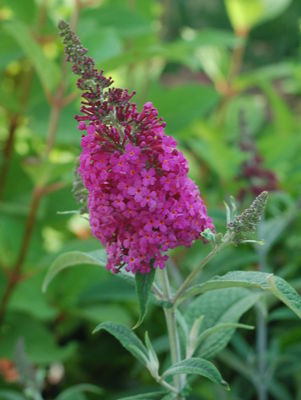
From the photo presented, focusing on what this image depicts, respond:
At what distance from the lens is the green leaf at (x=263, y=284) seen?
0.69m

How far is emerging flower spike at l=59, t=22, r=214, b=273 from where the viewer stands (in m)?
0.73

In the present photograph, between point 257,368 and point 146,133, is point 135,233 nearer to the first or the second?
point 146,133

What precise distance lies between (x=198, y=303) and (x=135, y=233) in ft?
1.02

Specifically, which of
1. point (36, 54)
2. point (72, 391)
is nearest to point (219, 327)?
point (72, 391)

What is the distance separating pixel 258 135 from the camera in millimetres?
2611

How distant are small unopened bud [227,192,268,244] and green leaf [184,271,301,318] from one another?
1.7 inches

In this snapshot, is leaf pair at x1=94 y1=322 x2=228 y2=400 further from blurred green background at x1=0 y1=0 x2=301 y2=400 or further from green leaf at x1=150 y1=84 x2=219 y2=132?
green leaf at x1=150 y1=84 x2=219 y2=132

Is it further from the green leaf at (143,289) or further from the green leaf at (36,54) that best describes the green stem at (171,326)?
the green leaf at (36,54)

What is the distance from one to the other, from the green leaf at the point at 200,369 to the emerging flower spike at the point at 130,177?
0.39ft

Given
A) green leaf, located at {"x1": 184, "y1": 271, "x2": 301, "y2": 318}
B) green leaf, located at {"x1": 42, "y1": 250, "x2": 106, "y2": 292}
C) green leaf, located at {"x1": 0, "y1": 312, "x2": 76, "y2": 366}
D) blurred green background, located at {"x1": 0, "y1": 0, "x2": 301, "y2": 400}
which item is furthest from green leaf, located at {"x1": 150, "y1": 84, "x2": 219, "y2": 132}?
green leaf, located at {"x1": 184, "y1": 271, "x2": 301, "y2": 318}

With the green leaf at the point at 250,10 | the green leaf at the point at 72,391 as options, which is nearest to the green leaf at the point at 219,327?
the green leaf at the point at 72,391

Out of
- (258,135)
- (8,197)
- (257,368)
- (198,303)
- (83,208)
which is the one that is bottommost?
(257,368)

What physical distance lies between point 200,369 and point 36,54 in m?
0.89

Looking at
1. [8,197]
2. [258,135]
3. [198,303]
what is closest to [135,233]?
[198,303]
